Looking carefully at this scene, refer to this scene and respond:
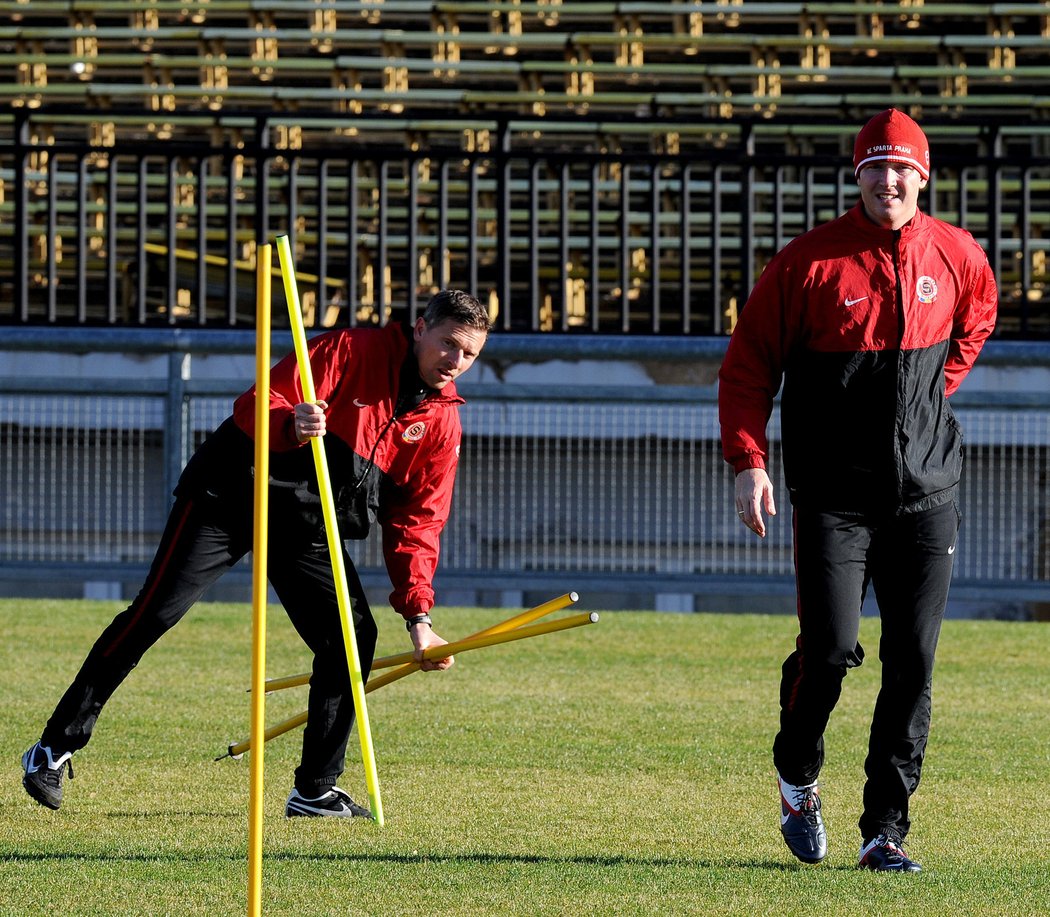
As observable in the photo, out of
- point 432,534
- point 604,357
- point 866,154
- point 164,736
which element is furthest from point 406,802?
point 604,357

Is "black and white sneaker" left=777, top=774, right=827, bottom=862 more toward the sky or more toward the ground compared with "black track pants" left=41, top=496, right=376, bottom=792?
more toward the ground

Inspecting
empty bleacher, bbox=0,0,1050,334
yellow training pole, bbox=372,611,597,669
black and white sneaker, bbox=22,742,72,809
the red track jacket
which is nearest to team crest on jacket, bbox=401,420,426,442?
the red track jacket

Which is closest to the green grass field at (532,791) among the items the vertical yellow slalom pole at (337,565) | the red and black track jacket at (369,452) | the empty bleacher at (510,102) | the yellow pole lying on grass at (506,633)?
the yellow pole lying on grass at (506,633)

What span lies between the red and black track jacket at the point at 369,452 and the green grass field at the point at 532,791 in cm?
77

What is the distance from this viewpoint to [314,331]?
10.3 metres

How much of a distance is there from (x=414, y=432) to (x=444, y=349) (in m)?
0.32

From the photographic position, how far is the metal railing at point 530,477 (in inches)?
374

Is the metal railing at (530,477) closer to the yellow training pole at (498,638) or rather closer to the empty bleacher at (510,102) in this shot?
the empty bleacher at (510,102)

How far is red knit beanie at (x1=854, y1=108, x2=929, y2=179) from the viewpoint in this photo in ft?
13.6

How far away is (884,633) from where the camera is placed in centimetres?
436

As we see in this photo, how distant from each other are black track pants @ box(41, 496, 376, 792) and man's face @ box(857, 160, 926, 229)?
168 centimetres

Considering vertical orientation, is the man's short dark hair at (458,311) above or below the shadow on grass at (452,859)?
above

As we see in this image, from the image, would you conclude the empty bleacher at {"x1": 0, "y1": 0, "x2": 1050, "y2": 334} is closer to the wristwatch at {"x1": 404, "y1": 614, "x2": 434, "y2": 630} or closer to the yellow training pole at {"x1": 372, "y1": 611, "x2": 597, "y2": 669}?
the wristwatch at {"x1": 404, "y1": 614, "x2": 434, "y2": 630}

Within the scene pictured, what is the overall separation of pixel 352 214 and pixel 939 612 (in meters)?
6.52
